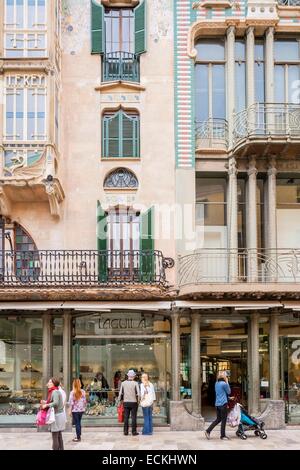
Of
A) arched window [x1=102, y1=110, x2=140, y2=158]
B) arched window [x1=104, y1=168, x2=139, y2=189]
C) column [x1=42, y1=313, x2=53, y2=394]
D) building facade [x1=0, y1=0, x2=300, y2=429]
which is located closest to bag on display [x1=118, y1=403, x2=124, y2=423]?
building facade [x1=0, y1=0, x2=300, y2=429]

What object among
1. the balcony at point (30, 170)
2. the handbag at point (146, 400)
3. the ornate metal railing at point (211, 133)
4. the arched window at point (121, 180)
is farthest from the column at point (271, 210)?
the balcony at point (30, 170)

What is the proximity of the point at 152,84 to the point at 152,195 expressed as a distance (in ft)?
11.2

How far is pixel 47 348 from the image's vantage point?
20.7 metres

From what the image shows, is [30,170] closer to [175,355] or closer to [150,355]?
[150,355]

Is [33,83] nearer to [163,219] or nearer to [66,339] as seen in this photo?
[163,219]

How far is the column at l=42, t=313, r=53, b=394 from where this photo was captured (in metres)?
20.6

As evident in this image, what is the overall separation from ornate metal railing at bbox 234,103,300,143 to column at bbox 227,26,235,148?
22cm

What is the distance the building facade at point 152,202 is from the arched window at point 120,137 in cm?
4

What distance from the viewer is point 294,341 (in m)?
21.2

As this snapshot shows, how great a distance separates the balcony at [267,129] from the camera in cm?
2025

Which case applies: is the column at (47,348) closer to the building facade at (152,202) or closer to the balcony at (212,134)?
the building facade at (152,202)

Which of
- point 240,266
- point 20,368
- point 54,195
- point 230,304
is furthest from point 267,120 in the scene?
point 20,368

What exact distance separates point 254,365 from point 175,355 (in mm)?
2297
